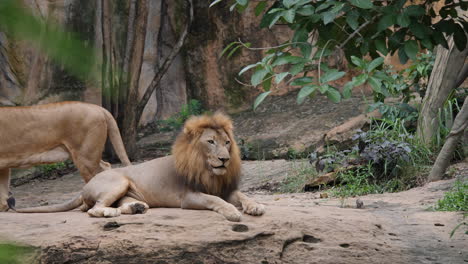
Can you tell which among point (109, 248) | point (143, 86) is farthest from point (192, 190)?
point (143, 86)

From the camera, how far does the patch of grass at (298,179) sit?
25.1 ft

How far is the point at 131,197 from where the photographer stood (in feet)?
15.0

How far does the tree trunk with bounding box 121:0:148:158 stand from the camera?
10.0m

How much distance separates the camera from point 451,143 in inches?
251

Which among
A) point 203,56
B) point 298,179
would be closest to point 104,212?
point 298,179

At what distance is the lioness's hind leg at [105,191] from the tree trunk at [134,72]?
5382 mm

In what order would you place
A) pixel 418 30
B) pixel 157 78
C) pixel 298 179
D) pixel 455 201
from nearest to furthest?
pixel 418 30, pixel 455 201, pixel 298 179, pixel 157 78

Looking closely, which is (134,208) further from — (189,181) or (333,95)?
(333,95)

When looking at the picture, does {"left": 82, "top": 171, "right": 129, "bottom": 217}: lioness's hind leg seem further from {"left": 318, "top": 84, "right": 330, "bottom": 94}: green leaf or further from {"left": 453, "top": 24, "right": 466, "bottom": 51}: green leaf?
{"left": 453, "top": 24, "right": 466, "bottom": 51}: green leaf

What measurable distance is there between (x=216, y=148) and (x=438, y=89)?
442 centimetres

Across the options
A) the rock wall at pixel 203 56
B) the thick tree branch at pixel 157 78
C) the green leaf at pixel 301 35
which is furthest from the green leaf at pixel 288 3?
the rock wall at pixel 203 56

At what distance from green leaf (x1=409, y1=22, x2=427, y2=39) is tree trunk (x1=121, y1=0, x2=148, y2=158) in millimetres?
7478

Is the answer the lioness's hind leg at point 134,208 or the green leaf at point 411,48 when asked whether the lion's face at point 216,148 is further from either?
the green leaf at point 411,48

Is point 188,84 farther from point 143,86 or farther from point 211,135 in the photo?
point 211,135
